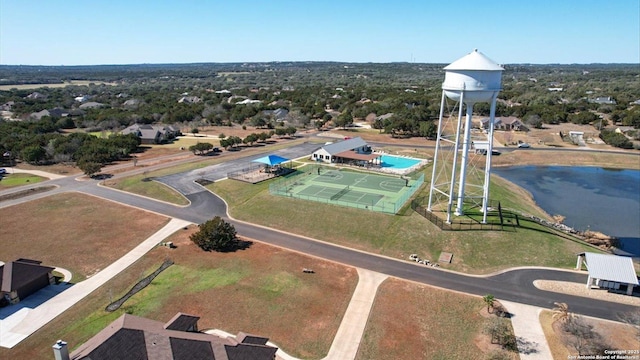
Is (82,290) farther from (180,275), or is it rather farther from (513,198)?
(513,198)

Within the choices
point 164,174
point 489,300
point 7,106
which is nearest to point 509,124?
point 164,174

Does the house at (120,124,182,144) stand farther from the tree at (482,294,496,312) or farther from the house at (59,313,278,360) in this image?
the tree at (482,294,496,312)

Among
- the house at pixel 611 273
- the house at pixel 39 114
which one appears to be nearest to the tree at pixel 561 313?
the house at pixel 611 273

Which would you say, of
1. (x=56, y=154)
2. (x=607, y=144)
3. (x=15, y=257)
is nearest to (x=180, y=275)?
(x=15, y=257)

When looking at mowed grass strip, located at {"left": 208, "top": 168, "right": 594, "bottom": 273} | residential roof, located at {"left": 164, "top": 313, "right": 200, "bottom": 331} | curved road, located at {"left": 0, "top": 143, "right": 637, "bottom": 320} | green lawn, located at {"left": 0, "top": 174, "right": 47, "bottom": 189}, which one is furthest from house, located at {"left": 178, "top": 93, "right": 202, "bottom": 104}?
residential roof, located at {"left": 164, "top": 313, "right": 200, "bottom": 331}

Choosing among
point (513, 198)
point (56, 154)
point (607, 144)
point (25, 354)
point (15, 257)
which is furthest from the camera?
point (607, 144)

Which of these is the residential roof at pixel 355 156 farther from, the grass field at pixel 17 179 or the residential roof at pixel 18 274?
the grass field at pixel 17 179
